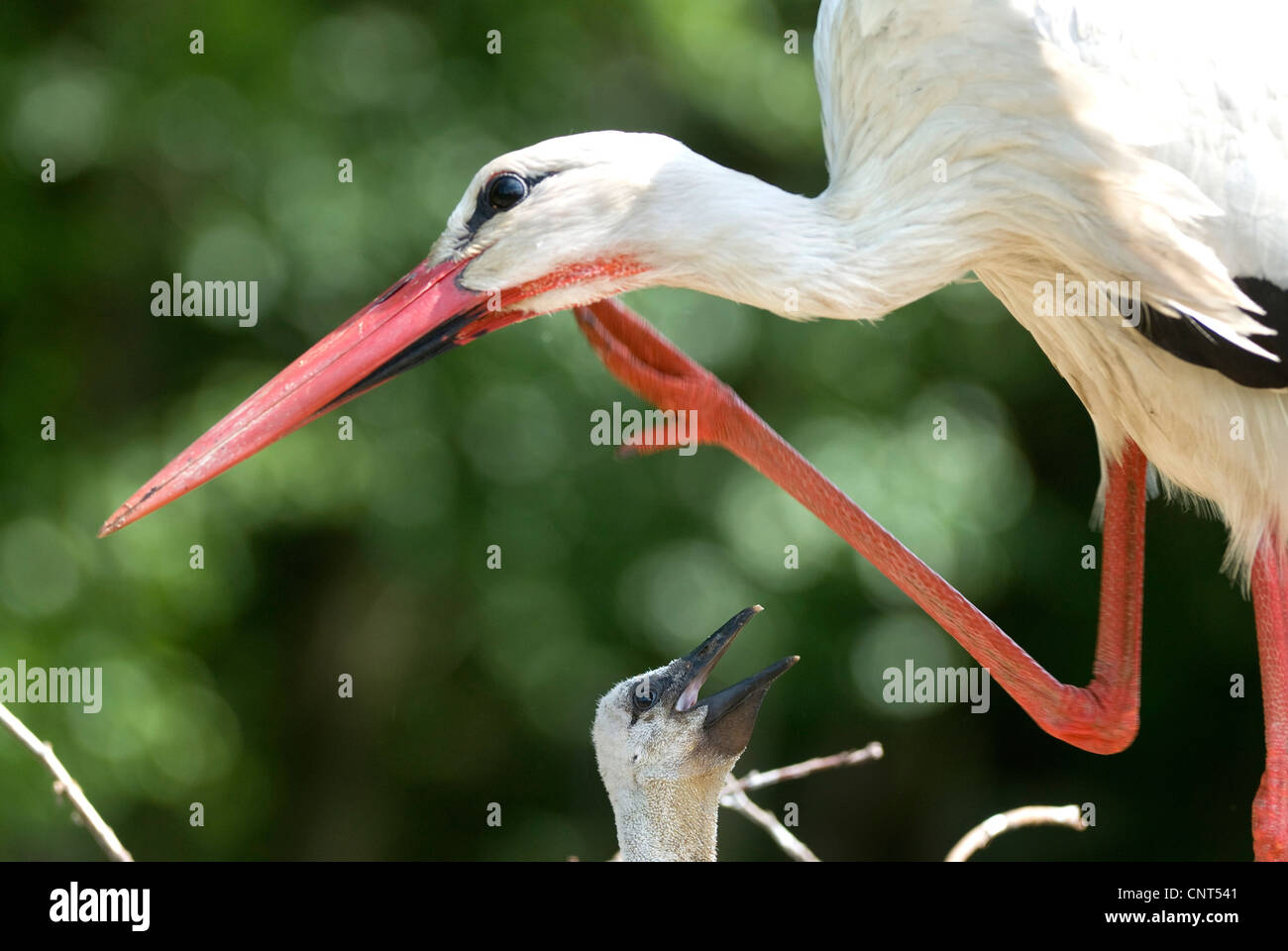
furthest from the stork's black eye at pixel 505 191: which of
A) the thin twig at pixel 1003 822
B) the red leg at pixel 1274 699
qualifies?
the red leg at pixel 1274 699

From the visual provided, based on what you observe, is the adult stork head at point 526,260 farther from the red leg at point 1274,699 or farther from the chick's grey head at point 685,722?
the red leg at point 1274,699

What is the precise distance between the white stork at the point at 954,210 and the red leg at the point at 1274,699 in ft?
1.29

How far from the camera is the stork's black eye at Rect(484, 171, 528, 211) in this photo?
7.91ft

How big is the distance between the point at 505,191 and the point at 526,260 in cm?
11

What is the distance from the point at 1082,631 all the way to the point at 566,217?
11.1ft

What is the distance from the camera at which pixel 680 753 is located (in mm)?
2732

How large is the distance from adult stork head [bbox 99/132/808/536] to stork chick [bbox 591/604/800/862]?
2.21ft

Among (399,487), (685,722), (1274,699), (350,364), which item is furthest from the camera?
(399,487)

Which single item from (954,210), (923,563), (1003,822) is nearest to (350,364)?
A: (954,210)

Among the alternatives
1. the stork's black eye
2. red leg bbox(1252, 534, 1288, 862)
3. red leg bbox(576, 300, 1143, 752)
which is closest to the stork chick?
red leg bbox(576, 300, 1143, 752)

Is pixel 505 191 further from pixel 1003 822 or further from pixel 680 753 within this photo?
pixel 1003 822

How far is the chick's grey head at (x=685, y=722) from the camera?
2.71 metres

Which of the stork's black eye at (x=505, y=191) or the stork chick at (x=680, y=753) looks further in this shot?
the stork chick at (x=680, y=753)

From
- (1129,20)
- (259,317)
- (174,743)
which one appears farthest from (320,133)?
(1129,20)
